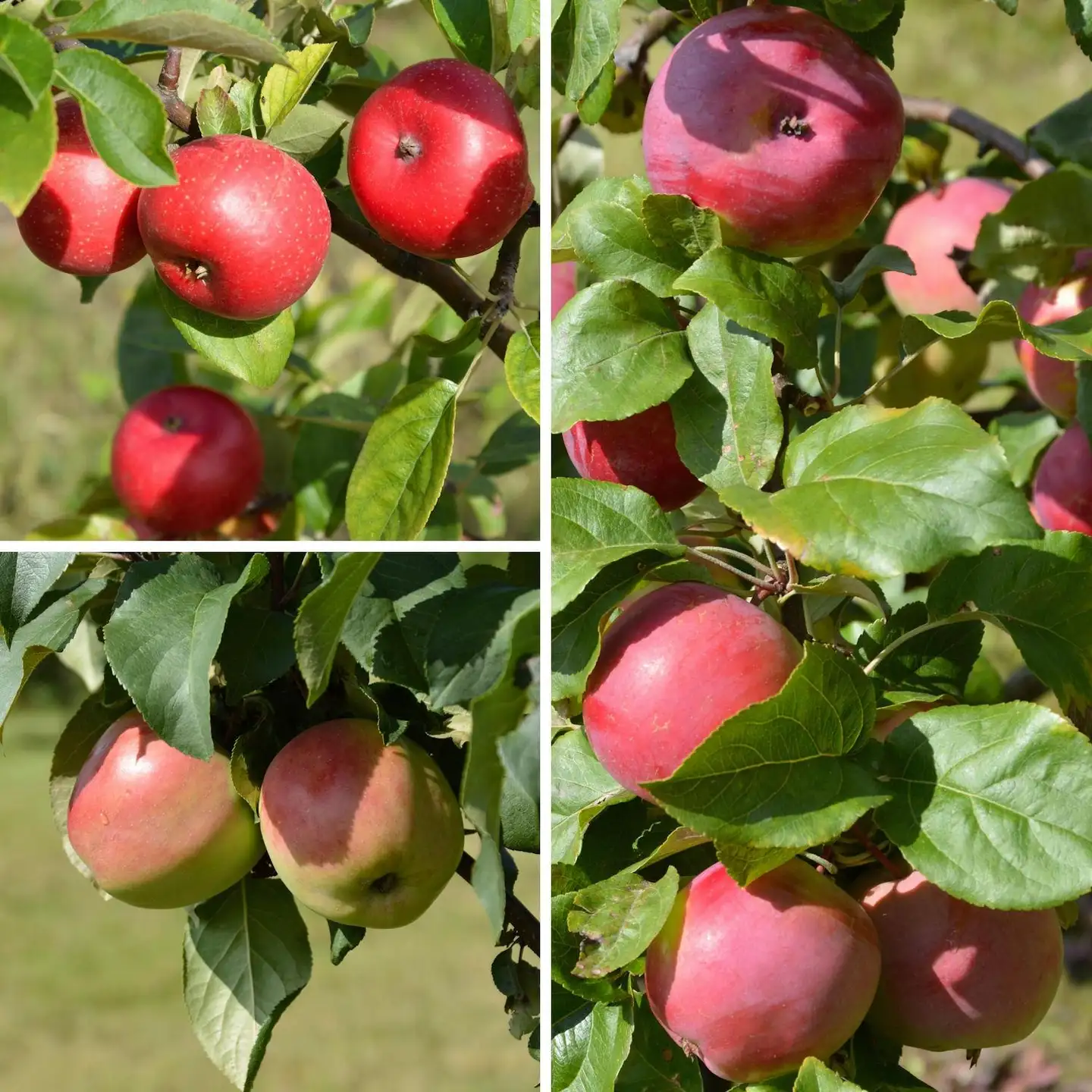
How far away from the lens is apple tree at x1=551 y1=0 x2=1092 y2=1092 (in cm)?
55

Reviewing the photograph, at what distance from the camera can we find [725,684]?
23.4 inches

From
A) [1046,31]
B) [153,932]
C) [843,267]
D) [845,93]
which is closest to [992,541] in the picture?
[845,93]

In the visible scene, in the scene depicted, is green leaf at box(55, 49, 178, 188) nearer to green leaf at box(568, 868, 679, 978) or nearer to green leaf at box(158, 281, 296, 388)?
green leaf at box(158, 281, 296, 388)

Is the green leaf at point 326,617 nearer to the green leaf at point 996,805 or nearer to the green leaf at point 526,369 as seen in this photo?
the green leaf at point 526,369

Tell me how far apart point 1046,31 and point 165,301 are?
278 cm

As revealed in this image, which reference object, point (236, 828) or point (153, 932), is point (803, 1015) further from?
point (153, 932)

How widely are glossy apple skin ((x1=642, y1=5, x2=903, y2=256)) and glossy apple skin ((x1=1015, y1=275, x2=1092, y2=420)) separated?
12.1 inches

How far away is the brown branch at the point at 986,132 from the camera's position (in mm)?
1052

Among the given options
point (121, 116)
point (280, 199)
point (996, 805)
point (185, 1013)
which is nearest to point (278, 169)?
point (280, 199)

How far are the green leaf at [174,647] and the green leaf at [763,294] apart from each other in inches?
10.0

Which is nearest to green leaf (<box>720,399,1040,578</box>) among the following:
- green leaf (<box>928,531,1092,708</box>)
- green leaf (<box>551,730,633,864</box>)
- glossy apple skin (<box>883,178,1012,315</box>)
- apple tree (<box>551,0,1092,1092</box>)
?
apple tree (<box>551,0,1092,1092</box>)

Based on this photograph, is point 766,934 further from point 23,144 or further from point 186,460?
point 186,460

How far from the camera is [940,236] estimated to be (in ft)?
3.58

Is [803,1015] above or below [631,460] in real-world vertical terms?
below
